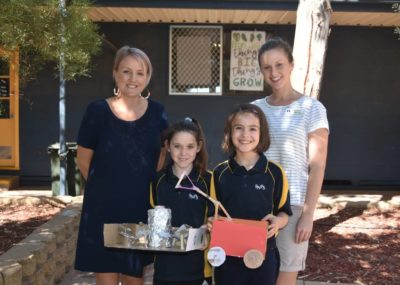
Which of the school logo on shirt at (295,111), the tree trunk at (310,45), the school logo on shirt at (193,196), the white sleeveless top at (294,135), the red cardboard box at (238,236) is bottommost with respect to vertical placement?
Answer: the red cardboard box at (238,236)

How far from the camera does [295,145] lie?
8.68ft

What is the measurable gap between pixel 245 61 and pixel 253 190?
20.0ft

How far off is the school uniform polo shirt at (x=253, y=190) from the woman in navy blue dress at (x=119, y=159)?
0.48 meters

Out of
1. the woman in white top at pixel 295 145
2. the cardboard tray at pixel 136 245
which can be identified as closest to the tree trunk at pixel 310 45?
the woman in white top at pixel 295 145

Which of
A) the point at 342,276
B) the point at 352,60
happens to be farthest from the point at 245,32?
the point at 342,276

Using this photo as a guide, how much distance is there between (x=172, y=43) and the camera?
8352 millimetres

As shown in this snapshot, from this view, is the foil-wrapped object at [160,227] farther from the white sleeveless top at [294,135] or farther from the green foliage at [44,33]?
the green foliage at [44,33]

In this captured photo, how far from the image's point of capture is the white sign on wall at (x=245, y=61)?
8.35 metres

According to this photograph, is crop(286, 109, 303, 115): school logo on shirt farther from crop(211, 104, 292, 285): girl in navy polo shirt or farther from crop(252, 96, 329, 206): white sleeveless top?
crop(211, 104, 292, 285): girl in navy polo shirt

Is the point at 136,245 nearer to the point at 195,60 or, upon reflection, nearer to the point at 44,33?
the point at 44,33

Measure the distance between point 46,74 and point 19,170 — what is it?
1.65 meters

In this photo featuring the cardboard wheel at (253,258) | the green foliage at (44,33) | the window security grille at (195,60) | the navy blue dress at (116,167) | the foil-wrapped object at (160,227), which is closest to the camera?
the cardboard wheel at (253,258)

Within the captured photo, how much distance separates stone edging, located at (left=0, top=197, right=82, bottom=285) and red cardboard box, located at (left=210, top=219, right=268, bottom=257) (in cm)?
156

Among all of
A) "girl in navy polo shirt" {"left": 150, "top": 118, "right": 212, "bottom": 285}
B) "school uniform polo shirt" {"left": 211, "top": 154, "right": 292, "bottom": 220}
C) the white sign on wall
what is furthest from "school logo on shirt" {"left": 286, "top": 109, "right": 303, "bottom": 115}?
the white sign on wall
